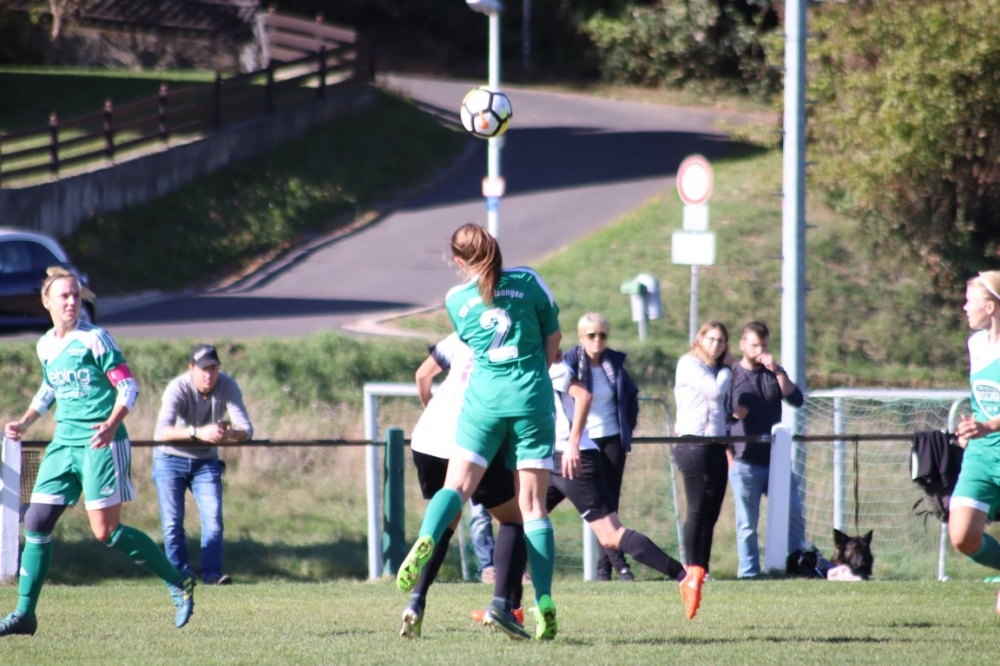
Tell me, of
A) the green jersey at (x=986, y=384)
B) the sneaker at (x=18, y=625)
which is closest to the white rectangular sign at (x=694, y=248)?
the green jersey at (x=986, y=384)

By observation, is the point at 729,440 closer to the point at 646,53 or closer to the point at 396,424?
the point at 396,424

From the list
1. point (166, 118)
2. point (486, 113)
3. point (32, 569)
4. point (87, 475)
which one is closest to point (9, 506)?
point (32, 569)

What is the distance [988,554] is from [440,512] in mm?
2871

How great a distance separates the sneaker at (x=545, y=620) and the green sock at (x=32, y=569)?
250 cm

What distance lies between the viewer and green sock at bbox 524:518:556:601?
20.6ft

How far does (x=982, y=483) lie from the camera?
6.71 m

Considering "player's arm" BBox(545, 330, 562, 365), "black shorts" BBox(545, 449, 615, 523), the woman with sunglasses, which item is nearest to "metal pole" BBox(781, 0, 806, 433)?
the woman with sunglasses

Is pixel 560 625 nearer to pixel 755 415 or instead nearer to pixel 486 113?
A: pixel 755 415

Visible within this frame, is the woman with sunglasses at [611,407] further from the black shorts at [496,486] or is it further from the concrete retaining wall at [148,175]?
the concrete retaining wall at [148,175]

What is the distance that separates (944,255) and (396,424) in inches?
543

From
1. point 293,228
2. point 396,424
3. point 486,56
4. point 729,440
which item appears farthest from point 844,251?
point 486,56

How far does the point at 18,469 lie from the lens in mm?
9969

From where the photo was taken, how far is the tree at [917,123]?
69.7 feet

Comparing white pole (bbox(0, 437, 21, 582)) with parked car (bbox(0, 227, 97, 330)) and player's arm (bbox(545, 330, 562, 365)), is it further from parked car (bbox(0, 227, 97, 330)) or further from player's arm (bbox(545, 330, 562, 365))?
parked car (bbox(0, 227, 97, 330))
